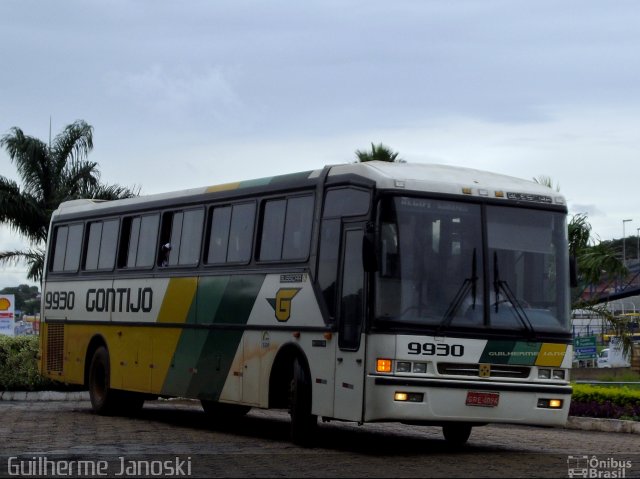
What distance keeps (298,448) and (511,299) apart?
10.3ft

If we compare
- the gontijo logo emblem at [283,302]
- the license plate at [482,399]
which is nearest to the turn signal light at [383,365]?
the license plate at [482,399]

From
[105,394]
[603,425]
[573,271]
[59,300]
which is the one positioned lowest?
[603,425]

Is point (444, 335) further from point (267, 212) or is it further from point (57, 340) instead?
point (57, 340)

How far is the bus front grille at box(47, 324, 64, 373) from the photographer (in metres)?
24.7

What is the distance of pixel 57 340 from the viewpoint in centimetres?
2481

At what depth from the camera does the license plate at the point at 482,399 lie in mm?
14883

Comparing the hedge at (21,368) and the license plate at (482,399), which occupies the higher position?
the hedge at (21,368)

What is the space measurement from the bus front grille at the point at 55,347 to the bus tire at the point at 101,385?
4.53ft

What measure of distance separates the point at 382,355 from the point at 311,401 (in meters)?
1.75

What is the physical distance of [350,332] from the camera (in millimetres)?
15258

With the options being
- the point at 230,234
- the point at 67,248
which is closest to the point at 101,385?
the point at 67,248

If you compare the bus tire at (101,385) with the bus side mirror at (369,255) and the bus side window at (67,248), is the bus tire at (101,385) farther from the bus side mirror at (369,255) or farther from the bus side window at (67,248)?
the bus side mirror at (369,255)

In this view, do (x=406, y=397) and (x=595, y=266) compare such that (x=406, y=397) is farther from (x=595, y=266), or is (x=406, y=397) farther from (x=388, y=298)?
(x=595, y=266)

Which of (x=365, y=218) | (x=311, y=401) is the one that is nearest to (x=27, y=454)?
(x=311, y=401)
